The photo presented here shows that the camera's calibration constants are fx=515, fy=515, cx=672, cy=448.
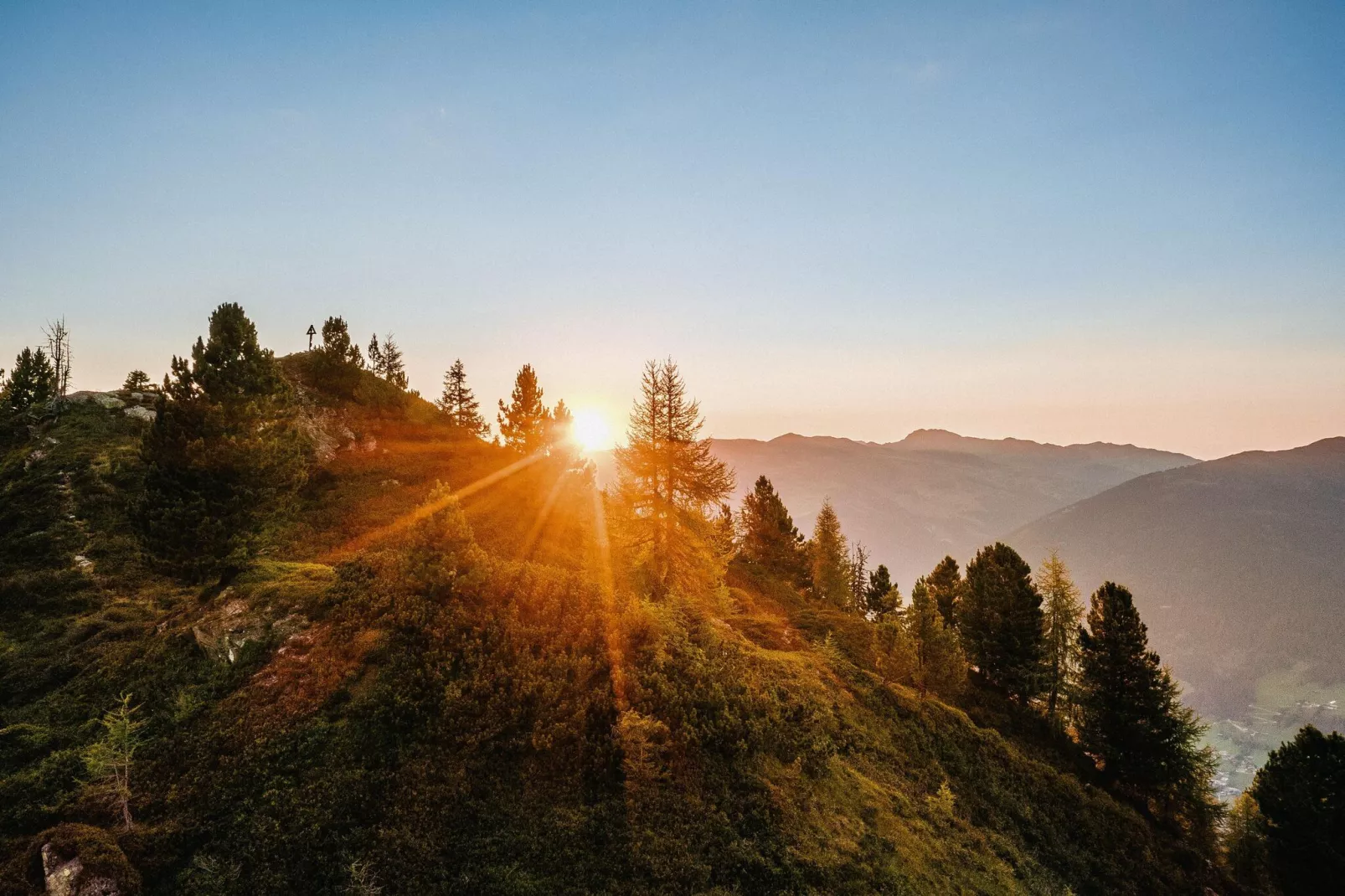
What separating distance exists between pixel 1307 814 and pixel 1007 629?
49.3ft

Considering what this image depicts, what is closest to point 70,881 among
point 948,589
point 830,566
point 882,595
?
point 948,589

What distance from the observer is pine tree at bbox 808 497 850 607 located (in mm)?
52531

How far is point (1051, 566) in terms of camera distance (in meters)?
39.6

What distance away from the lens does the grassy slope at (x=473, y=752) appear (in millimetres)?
10570

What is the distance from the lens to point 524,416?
56969 mm

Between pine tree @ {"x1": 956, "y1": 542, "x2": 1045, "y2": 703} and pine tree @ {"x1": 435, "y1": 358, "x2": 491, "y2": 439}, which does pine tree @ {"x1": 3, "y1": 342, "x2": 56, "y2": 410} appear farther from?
pine tree @ {"x1": 956, "y1": 542, "x2": 1045, "y2": 703}

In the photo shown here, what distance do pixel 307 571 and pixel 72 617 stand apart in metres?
9.76

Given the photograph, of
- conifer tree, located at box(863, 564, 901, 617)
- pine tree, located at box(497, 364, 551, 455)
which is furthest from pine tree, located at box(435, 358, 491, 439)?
conifer tree, located at box(863, 564, 901, 617)

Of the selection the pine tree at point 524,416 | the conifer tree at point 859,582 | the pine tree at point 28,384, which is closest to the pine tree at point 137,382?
the pine tree at point 28,384

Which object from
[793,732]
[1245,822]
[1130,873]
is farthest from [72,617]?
[1245,822]

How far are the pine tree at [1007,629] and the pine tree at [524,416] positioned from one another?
43760 millimetres

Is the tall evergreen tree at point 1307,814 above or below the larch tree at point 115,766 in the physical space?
below

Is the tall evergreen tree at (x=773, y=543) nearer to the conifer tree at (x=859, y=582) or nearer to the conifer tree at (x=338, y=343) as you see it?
the conifer tree at (x=859, y=582)

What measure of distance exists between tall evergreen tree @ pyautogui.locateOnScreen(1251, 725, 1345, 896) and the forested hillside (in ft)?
9.63
